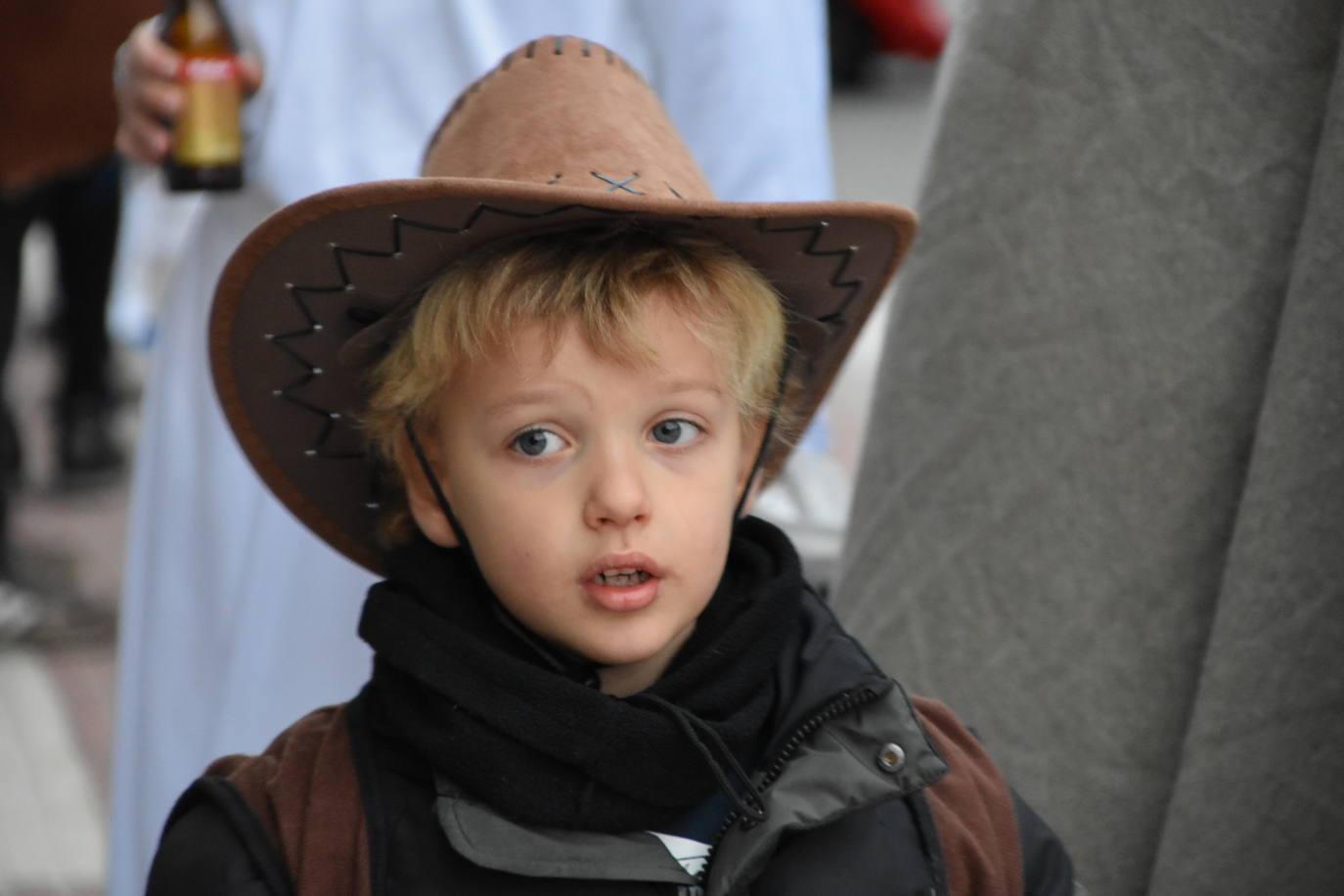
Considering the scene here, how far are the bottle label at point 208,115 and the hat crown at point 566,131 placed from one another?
97 centimetres

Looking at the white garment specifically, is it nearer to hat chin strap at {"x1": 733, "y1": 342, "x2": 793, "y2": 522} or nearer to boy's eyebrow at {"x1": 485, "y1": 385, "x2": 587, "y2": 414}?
hat chin strap at {"x1": 733, "y1": 342, "x2": 793, "y2": 522}

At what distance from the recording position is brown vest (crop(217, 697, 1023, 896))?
175cm

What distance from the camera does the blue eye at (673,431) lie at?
1824 mm

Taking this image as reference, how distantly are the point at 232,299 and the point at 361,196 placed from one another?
0.25 metres

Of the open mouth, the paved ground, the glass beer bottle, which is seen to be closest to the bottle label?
the glass beer bottle

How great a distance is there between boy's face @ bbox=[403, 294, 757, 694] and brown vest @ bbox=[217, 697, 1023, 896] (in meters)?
0.25

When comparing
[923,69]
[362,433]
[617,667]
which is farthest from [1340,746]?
[923,69]

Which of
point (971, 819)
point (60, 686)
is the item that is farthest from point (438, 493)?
point (60, 686)

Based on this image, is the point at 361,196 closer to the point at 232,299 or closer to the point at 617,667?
the point at 232,299

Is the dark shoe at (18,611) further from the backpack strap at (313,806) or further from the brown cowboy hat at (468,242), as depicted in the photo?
the backpack strap at (313,806)

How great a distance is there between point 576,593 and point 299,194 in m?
1.33

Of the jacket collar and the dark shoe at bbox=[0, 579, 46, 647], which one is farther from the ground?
the jacket collar

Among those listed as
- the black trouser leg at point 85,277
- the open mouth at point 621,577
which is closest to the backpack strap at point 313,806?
the open mouth at point 621,577

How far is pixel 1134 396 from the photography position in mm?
2059
